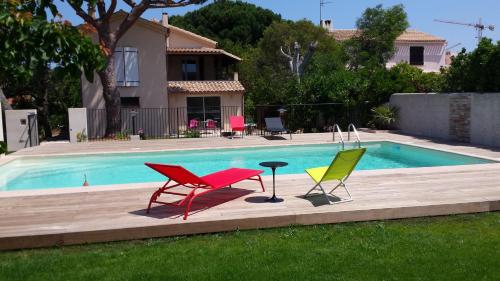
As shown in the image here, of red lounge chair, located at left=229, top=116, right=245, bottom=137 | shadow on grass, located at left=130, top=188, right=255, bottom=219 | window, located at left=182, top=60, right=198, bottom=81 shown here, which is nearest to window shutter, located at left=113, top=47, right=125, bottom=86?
window, located at left=182, top=60, right=198, bottom=81

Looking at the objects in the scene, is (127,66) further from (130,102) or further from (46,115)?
(46,115)

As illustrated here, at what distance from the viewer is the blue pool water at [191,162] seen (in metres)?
11.6

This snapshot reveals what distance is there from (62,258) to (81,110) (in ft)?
45.1

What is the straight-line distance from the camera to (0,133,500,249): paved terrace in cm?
561

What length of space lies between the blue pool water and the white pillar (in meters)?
3.88

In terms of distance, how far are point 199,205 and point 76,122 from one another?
1258cm

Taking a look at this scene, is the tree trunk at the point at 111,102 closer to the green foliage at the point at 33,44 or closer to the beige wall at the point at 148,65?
the beige wall at the point at 148,65

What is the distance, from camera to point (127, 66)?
22859 mm

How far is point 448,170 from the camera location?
9180mm

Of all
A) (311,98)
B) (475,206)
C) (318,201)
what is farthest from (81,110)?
(475,206)

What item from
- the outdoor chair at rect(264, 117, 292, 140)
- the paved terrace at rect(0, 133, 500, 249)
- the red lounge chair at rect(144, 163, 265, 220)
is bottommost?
the paved terrace at rect(0, 133, 500, 249)

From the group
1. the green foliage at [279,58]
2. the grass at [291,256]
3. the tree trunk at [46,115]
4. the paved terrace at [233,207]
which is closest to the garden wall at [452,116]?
the paved terrace at [233,207]

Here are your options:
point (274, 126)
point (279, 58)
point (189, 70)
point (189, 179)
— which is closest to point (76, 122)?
point (274, 126)

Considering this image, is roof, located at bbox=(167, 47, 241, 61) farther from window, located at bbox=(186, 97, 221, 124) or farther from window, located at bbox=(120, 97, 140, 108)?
window, located at bbox=(120, 97, 140, 108)
